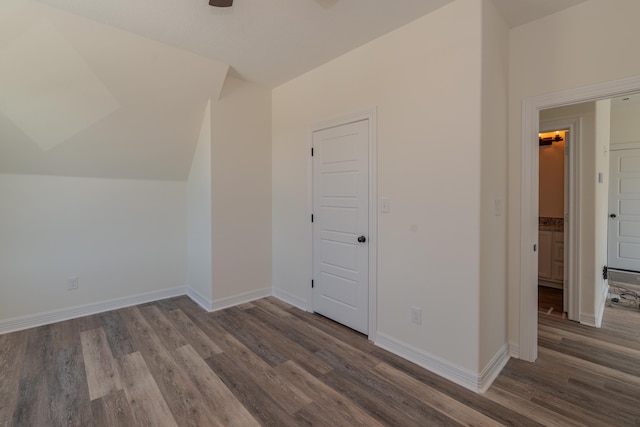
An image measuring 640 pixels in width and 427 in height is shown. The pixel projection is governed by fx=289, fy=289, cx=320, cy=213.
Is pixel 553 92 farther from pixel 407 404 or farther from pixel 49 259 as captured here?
pixel 49 259

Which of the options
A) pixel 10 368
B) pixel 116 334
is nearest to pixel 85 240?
pixel 116 334

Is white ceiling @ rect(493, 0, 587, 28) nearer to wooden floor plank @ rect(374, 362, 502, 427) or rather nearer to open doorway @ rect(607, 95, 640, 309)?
wooden floor plank @ rect(374, 362, 502, 427)

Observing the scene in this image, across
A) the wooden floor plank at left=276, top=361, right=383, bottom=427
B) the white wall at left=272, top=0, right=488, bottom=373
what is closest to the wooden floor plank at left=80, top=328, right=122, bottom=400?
the wooden floor plank at left=276, top=361, right=383, bottom=427

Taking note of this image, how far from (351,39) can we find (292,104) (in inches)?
44.7

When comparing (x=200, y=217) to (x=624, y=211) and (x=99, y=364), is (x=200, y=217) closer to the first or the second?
(x=99, y=364)

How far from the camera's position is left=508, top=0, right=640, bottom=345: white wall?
6.40 feet

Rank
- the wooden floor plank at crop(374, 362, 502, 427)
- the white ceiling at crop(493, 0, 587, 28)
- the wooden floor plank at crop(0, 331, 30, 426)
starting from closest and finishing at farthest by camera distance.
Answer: the wooden floor plank at crop(374, 362, 502, 427) < the wooden floor plank at crop(0, 331, 30, 426) < the white ceiling at crop(493, 0, 587, 28)

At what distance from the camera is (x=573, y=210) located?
2994 millimetres

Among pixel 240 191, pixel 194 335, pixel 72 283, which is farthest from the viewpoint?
pixel 240 191

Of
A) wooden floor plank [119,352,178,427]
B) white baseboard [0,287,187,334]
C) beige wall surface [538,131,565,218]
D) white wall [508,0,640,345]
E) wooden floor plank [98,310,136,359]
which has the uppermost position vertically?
white wall [508,0,640,345]

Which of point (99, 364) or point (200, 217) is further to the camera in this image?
point (200, 217)

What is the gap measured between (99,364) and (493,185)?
133 inches

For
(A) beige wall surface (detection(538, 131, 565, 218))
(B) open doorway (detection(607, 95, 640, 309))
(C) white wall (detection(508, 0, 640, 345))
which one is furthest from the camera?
(B) open doorway (detection(607, 95, 640, 309))

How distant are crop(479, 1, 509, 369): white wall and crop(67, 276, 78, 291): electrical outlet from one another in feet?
13.3
